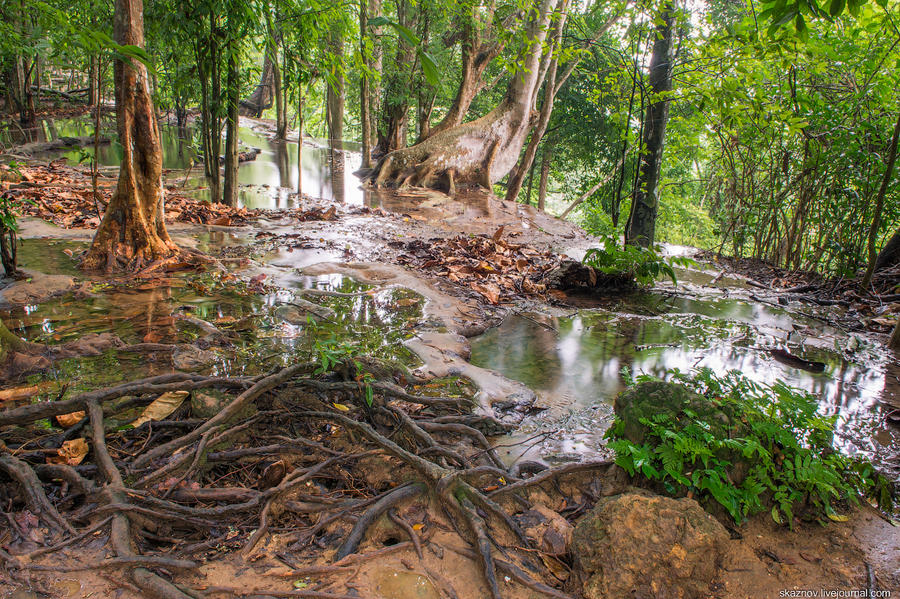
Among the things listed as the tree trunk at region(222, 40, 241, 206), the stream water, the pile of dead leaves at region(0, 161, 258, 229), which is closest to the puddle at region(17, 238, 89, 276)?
the stream water

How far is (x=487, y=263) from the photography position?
7.41 m

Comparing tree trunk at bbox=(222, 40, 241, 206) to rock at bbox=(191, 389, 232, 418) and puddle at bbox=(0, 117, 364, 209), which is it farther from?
rock at bbox=(191, 389, 232, 418)

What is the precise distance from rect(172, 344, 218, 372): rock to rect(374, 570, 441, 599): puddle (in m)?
2.26

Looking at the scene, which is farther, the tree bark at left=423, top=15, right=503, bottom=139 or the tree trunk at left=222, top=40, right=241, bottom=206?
the tree bark at left=423, top=15, right=503, bottom=139

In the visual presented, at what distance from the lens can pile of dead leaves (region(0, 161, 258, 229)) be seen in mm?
7949

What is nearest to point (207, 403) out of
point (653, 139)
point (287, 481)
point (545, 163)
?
point (287, 481)

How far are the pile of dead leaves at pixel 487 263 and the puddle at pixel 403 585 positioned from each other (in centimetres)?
425

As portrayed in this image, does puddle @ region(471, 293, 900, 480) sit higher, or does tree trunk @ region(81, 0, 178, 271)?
tree trunk @ region(81, 0, 178, 271)

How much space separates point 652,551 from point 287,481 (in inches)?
68.6

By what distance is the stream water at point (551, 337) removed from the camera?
3.76 meters

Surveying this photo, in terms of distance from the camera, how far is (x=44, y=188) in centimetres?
936

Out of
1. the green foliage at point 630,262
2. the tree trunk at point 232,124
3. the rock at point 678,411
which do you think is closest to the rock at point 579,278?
the green foliage at point 630,262

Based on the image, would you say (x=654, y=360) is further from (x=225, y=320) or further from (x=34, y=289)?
(x=34, y=289)

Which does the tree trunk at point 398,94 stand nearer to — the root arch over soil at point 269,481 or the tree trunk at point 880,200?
the tree trunk at point 880,200
